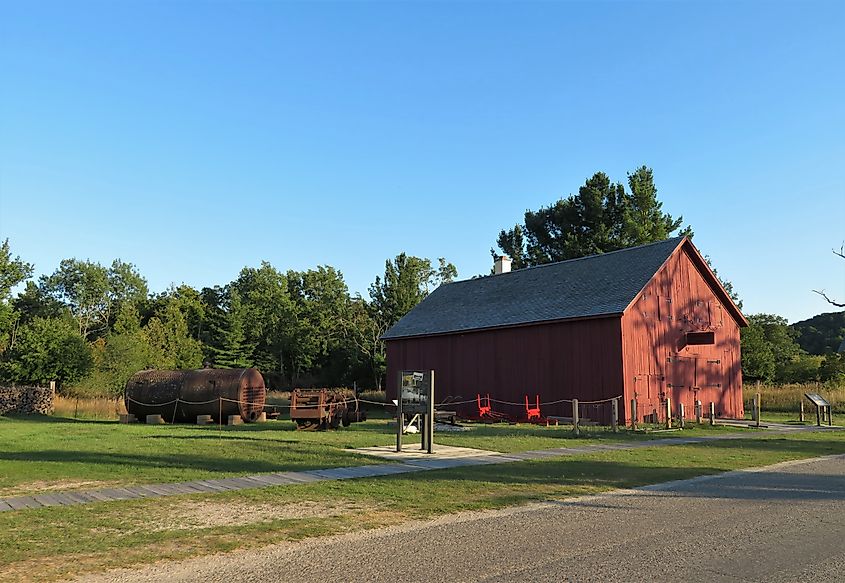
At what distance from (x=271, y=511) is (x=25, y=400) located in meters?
31.6

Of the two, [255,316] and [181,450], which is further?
[255,316]

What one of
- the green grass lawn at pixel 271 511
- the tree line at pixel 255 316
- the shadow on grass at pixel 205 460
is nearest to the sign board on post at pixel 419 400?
the shadow on grass at pixel 205 460

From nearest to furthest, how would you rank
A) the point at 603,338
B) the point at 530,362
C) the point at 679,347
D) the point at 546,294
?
the point at 603,338, the point at 679,347, the point at 530,362, the point at 546,294

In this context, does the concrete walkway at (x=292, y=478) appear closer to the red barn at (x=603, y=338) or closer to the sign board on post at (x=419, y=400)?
the sign board on post at (x=419, y=400)

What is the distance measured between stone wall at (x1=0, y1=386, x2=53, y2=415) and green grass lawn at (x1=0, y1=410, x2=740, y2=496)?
12.5 m

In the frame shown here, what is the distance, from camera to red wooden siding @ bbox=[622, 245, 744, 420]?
27.4 m

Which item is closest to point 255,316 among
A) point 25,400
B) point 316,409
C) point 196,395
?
point 25,400

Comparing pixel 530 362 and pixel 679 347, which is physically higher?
pixel 679 347

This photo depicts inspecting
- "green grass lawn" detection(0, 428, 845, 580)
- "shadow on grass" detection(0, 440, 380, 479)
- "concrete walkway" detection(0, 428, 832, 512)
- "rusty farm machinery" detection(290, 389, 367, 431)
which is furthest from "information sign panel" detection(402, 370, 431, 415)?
"rusty farm machinery" detection(290, 389, 367, 431)

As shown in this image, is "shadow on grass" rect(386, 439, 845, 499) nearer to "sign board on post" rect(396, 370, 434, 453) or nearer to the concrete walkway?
the concrete walkway

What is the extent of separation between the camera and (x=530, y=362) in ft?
98.3

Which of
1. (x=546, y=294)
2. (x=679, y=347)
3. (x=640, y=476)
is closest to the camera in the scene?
(x=640, y=476)

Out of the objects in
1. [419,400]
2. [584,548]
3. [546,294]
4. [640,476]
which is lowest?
[640,476]

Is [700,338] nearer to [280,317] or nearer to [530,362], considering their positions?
[530,362]
